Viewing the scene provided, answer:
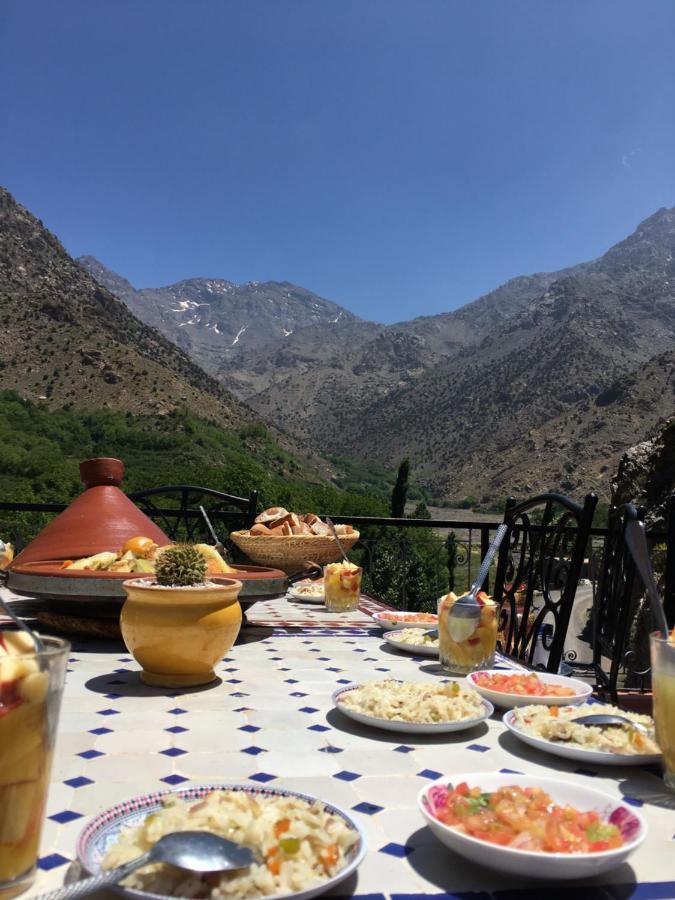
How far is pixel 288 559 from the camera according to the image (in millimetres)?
3916

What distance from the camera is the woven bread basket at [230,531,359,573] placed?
153 inches

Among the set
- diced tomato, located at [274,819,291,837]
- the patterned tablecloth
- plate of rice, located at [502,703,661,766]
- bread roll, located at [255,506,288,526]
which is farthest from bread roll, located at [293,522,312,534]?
diced tomato, located at [274,819,291,837]

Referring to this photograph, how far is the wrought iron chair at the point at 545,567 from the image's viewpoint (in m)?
2.72

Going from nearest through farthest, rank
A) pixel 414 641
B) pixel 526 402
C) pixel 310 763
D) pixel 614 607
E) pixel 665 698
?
pixel 665 698 < pixel 310 763 < pixel 614 607 < pixel 414 641 < pixel 526 402

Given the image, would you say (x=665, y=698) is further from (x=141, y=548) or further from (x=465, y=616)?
(x=141, y=548)

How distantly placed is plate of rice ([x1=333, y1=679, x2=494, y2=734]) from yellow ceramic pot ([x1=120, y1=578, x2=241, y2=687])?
416 millimetres

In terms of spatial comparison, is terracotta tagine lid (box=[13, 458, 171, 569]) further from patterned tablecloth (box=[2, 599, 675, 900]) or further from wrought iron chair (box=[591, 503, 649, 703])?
wrought iron chair (box=[591, 503, 649, 703])

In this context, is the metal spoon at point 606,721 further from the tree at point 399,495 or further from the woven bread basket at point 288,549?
the tree at point 399,495

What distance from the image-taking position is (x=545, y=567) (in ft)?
9.95

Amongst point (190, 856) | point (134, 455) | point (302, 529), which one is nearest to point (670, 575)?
point (302, 529)

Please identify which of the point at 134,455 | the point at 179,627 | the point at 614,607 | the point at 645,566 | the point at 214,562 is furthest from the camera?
the point at 134,455

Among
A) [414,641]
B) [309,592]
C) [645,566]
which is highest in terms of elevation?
[645,566]

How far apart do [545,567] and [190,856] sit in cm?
240

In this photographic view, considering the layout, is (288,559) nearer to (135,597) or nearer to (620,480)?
(135,597)
